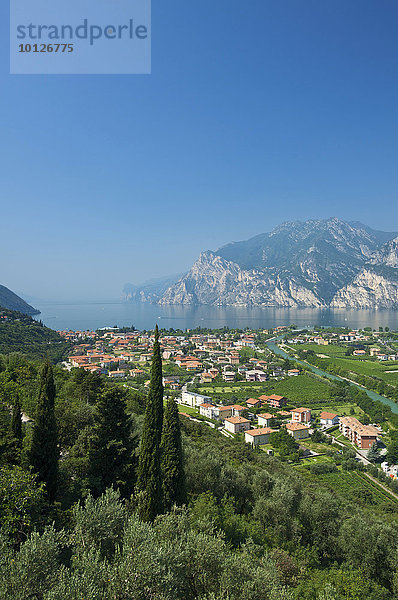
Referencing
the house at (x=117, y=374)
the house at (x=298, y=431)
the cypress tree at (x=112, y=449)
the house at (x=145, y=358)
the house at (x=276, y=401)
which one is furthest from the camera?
the house at (x=145, y=358)

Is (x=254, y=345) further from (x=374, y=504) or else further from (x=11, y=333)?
(x=374, y=504)

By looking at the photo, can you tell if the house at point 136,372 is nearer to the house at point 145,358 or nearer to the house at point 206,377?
the house at point 206,377

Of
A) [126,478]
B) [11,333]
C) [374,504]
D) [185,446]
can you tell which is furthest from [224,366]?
[126,478]

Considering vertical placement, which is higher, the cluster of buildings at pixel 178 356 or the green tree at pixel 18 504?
the green tree at pixel 18 504

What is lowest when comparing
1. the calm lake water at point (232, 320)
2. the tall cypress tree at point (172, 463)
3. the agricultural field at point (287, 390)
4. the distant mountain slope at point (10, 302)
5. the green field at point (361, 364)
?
the agricultural field at point (287, 390)

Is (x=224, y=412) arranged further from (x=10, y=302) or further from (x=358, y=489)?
(x=10, y=302)

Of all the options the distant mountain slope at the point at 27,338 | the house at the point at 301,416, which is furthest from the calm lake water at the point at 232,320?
the house at the point at 301,416

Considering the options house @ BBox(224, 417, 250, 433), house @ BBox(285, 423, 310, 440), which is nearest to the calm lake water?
house @ BBox(224, 417, 250, 433)
